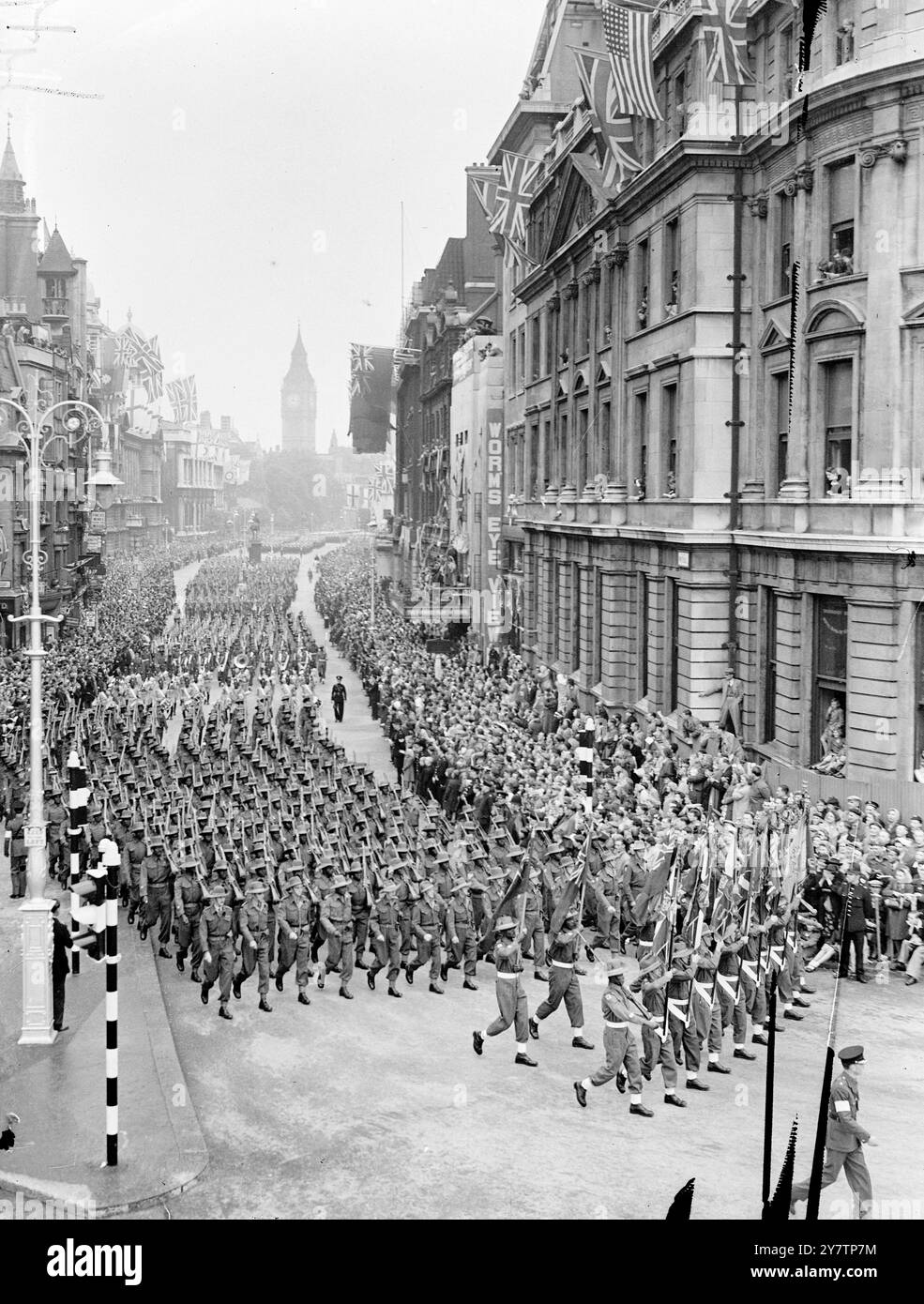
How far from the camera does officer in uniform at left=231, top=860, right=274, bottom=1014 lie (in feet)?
59.9

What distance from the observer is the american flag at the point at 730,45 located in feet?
93.1

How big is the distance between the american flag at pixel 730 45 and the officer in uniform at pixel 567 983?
18769 millimetres

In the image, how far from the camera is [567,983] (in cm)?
1642

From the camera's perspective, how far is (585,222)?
40.5 meters

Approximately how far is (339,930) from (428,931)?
1.16 metres

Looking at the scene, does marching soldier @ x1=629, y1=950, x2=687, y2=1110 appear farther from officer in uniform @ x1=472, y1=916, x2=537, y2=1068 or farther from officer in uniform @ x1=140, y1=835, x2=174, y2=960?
officer in uniform @ x1=140, y1=835, x2=174, y2=960

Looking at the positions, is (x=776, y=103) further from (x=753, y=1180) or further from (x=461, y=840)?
(x=753, y=1180)

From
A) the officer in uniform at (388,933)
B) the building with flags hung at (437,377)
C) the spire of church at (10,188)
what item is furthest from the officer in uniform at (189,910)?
the spire of church at (10,188)

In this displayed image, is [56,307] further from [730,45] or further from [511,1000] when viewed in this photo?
[511,1000]

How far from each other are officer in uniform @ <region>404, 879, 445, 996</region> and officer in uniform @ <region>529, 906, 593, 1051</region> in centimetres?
246

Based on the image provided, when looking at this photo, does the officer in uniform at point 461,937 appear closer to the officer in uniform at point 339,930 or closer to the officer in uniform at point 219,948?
the officer in uniform at point 339,930

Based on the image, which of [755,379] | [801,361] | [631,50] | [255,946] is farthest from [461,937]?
[631,50]

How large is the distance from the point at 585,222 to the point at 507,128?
1948 cm
